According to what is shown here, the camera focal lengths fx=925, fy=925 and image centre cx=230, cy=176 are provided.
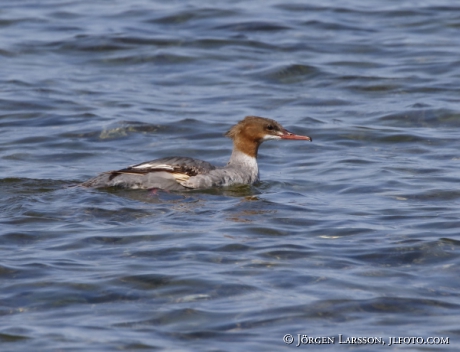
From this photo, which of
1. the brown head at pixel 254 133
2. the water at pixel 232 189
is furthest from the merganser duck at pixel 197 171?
the water at pixel 232 189

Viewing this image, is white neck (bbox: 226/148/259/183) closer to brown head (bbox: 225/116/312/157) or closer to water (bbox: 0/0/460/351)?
brown head (bbox: 225/116/312/157)

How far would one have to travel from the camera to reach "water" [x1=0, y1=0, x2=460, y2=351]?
265 inches

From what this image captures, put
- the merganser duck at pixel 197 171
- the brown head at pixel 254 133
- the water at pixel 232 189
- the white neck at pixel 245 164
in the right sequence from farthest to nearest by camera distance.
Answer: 1. the brown head at pixel 254 133
2. the white neck at pixel 245 164
3. the merganser duck at pixel 197 171
4. the water at pixel 232 189

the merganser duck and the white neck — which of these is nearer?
the merganser duck

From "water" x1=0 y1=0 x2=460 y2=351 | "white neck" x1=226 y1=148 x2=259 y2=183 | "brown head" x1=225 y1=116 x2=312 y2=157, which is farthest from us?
"brown head" x1=225 y1=116 x2=312 y2=157

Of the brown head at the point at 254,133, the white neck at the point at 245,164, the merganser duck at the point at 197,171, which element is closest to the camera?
the merganser duck at the point at 197,171

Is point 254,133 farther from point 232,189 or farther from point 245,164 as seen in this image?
point 232,189

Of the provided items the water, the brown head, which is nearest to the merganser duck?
the brown head

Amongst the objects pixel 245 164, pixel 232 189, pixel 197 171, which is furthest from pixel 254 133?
pixel 197 171

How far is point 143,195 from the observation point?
404 inches

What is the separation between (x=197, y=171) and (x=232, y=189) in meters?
0.56

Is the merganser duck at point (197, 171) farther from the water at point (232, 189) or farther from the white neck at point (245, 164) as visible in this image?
the water at point (232, 189)

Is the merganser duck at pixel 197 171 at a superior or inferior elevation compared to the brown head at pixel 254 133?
inferior

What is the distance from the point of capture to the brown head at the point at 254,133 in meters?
11.2
